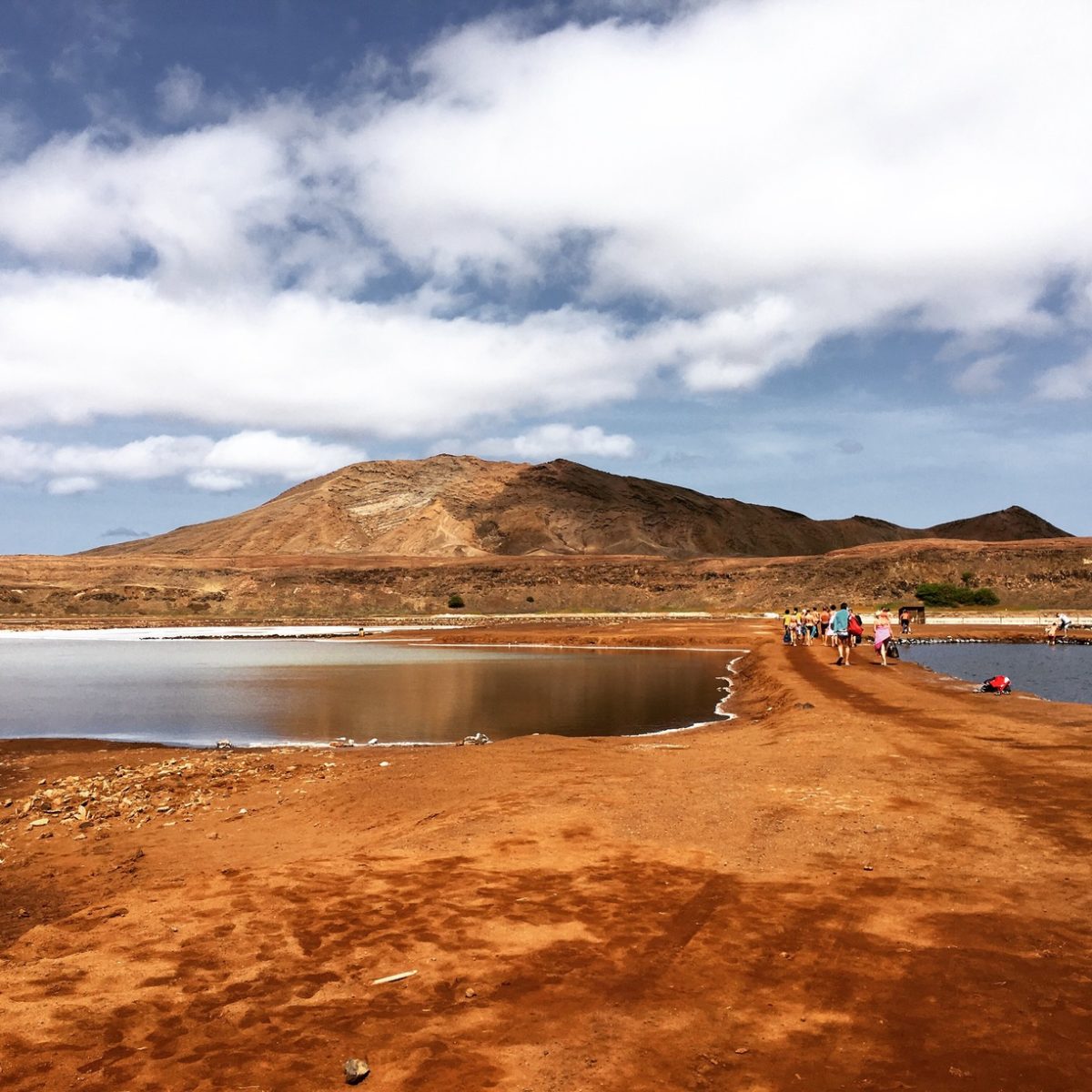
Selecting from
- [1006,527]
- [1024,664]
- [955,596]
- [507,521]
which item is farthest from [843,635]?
[1006,527]

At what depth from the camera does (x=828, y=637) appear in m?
43.0

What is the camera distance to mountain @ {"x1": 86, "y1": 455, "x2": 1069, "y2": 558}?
486 feet

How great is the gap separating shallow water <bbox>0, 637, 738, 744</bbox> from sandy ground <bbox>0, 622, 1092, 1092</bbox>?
785 cm

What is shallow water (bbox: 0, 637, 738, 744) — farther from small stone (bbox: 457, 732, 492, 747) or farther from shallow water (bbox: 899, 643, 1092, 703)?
shallow water (bbox: 899, 643, 1092, 703)

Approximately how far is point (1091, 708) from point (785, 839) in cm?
1408

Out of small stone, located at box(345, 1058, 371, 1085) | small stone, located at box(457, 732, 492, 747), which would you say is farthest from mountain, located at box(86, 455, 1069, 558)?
small stone, located at box(345, 1058, 371, 1085)

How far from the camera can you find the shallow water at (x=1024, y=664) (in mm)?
27969

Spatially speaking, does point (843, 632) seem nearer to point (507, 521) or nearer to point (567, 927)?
point (567, 927)

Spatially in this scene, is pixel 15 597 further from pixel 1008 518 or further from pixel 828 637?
pixel 1008 518

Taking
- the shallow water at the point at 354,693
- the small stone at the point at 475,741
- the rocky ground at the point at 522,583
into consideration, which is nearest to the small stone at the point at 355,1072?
the small stone at the point at 475,741

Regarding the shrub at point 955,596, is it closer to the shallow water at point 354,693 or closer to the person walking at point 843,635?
the shallow water at point 354,693

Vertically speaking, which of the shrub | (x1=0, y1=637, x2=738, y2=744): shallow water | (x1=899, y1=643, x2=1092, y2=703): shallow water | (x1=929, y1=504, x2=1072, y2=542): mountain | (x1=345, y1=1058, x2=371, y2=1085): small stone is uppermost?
(x1=929, y1=504, x2=1072, y2=542): mountain

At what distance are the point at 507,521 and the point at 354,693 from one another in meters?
124

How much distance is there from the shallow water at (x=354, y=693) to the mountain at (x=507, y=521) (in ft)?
309
